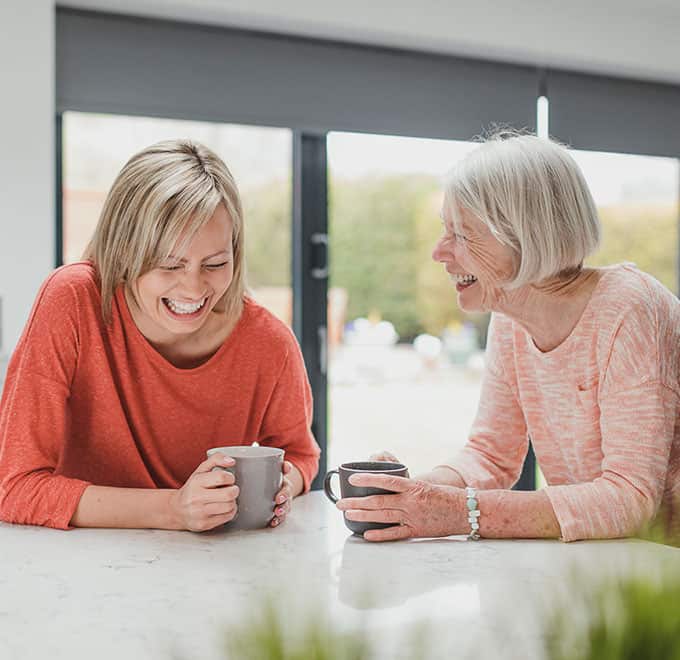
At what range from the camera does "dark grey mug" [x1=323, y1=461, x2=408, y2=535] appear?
3.81 ft

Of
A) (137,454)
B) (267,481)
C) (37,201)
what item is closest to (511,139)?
(267,481)

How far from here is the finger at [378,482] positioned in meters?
1.18

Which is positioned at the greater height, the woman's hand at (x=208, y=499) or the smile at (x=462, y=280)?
the smile at (x=462, y=280)

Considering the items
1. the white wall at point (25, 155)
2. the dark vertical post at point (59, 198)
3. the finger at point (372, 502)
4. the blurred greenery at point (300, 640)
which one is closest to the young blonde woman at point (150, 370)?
the finger at point (372, 502)

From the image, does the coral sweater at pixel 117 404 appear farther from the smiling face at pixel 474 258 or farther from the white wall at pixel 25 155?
the white wall at pixel 25 155

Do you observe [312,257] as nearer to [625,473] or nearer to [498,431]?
[498,431]

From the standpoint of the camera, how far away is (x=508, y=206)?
54.3 inches

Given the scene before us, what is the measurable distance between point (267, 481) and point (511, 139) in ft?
2.35

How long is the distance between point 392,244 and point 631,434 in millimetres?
→ 2931

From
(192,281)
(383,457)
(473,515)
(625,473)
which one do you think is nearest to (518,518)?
(473,515)

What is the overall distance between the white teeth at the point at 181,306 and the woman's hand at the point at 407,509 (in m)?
0.43

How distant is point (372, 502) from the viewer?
1156 millimetres

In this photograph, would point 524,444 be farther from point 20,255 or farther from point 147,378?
point 20,255

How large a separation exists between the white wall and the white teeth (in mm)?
1690
